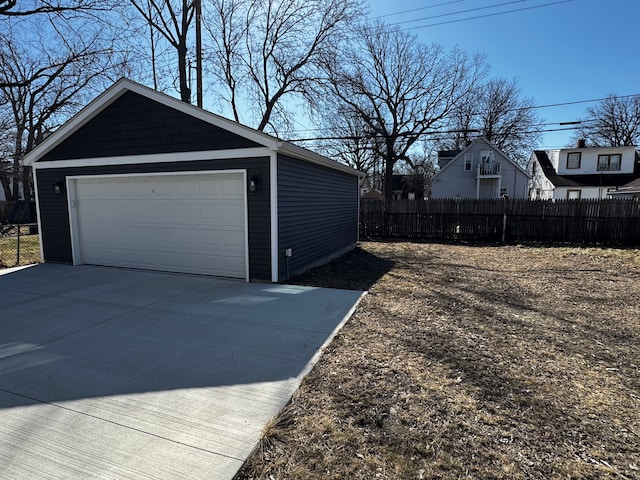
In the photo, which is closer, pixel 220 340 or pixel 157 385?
pixel 157 385

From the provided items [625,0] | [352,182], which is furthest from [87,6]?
[625,0]

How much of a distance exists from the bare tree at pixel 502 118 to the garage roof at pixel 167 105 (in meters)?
21.5

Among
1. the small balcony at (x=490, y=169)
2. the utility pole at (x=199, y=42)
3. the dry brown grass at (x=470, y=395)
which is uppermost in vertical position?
the utility pole at (x=199, y=42)

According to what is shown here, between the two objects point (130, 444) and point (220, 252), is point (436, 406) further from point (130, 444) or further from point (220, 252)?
point (220, 252)

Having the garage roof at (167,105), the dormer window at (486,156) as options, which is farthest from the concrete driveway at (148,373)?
the dormer window at (486,156)

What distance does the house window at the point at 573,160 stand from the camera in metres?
24.3

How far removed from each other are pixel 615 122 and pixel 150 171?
1501 inches

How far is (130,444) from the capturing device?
2.06m

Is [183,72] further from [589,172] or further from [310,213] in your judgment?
[589,172]

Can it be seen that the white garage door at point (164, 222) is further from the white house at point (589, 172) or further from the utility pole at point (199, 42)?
the white house at point (589, 172)

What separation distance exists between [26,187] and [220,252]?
2180 centimetres

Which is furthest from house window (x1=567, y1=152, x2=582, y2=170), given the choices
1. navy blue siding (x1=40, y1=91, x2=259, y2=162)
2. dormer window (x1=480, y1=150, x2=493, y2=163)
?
navy blue siding (x1=40, y1=91, x2=259, y2=162)

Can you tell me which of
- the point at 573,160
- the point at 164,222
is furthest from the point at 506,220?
the point at 573,160

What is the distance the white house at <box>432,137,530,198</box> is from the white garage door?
22249mm
